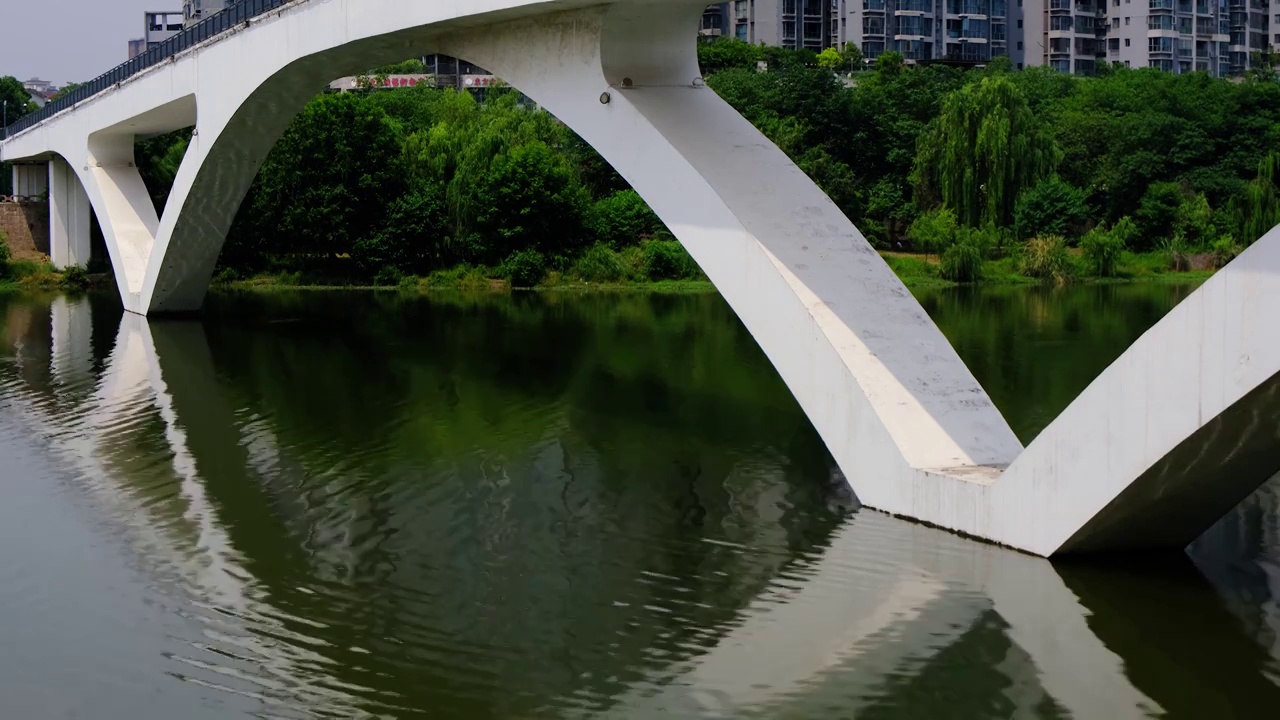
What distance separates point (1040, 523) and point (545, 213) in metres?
32.0

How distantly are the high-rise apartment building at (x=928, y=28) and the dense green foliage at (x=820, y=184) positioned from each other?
2735 centimetres

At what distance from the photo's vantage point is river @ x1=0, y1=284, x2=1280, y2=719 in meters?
8.55

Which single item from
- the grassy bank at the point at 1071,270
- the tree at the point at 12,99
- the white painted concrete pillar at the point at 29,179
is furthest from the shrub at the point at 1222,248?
the tree at the point at 12,99

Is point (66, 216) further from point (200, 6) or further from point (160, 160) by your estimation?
point (200, 6)

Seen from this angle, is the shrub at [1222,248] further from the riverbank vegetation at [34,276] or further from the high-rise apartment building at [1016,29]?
the high-rise apartment building at [1016,29]

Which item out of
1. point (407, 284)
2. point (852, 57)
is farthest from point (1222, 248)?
point (852, 57)

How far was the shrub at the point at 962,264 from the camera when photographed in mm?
41625

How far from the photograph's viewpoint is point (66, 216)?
41.9 m

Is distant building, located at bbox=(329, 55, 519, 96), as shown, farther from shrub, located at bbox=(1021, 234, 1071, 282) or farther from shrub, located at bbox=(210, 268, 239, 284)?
shrub, located at bbox=(1021, 234, 1071, 282)

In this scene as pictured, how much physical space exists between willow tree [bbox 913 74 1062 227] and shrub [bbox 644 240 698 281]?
28.5ft

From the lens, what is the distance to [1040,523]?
10.7m

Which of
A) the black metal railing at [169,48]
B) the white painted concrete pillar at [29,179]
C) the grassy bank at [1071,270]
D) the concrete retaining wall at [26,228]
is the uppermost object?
the black metal railing at [169,48]

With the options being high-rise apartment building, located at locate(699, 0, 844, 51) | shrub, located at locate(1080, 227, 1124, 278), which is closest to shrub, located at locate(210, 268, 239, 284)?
shrub, located at locate(1080, 227, 1124, 278)

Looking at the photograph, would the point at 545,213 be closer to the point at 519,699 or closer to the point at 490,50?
the point at 490,50
